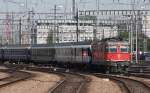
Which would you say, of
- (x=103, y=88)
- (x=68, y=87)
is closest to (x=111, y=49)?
(x=103, y=88)

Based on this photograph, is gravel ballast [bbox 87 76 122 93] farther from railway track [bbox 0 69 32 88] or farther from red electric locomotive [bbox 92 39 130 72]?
red electric locomotive [bbox 92 39 130 72]

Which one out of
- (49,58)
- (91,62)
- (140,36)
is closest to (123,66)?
(91,62)

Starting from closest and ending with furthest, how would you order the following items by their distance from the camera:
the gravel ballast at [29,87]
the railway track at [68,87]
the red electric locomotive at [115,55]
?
the railway track at [68,87]
the gravel ballast at [29,87]
the red electric locomotive at [115,55]

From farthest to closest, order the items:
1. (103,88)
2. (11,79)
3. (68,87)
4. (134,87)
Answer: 1. (11,79)
2. (103,88)
3. (134,87)
4. (68,87)

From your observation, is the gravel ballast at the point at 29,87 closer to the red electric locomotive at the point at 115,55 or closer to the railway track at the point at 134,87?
the railway track at the point at 134,87

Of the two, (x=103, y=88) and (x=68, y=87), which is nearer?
(x=68, y=87)

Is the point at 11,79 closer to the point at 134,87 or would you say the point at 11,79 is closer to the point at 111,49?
the point at 111,49

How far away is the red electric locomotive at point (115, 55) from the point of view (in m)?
38.7

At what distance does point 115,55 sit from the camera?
39.1 metres

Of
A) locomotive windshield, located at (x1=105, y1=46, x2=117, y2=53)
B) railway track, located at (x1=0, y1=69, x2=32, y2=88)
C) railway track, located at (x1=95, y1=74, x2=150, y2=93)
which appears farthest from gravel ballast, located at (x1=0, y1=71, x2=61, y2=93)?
locomotive windshield, located at (x1=105, y1=46, x2=117, y2=53)

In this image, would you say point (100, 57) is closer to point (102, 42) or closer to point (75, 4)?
point (102, 42)

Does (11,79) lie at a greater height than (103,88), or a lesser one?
lesser

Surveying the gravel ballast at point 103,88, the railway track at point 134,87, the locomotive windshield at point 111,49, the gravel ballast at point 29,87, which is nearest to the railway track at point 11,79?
the gravel ballast at point 29,87

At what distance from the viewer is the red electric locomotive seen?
38656 mm
